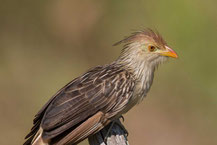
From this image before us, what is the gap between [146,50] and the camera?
8.25 meters

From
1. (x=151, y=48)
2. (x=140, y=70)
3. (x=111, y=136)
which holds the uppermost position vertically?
(x=151, y=48)

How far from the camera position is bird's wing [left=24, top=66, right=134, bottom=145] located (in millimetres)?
7129

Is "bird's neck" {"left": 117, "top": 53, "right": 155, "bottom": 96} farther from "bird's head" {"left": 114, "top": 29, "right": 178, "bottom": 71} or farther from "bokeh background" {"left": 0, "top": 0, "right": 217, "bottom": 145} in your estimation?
"bokeh background" {"left": 0, "top": 0, "right": 217, "bottom": 145}

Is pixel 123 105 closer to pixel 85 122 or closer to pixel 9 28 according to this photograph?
pixel 85 122

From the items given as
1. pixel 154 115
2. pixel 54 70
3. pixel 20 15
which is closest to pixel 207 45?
pixel 154 115

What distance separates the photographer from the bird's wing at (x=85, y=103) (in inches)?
281

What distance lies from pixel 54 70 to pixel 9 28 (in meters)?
1.28

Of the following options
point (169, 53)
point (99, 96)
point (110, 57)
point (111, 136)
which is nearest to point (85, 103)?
point (99, 96)

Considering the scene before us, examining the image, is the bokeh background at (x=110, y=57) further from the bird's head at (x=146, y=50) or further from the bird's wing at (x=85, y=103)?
the bird's wing at (x=85, y=103)

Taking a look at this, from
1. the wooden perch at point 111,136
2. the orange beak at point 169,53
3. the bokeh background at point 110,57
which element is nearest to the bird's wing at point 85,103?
the wooden perch at point 111,136

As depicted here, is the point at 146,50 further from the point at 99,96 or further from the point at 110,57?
the point at 110,57

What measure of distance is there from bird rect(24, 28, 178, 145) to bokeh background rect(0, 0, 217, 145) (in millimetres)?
2740

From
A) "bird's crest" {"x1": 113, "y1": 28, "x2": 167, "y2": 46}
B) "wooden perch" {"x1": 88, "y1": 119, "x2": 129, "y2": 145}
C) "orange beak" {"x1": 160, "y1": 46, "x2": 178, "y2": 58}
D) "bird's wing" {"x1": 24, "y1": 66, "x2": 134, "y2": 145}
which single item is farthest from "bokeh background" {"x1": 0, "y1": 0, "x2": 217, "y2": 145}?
"wooden perch" {"x1": 88, "y1": 119, "x2": 129, "y2": 145}

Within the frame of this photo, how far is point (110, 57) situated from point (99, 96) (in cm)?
435
